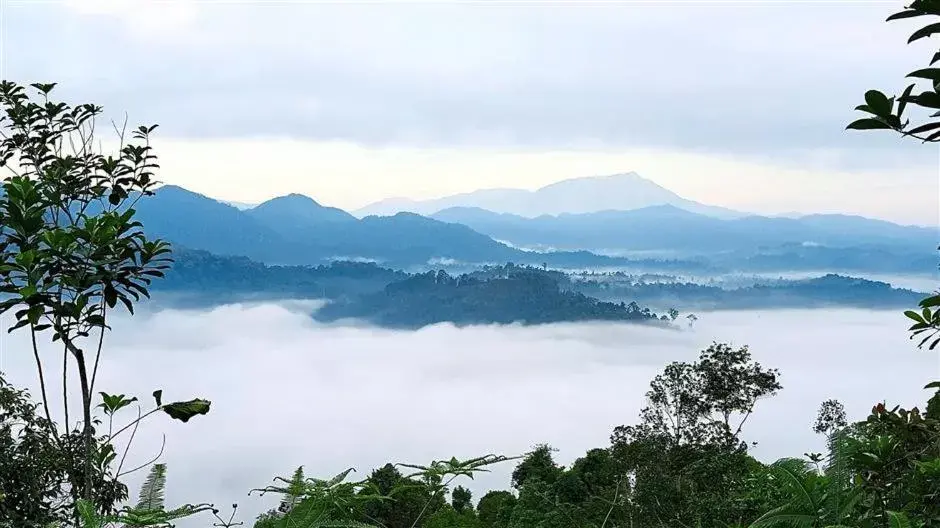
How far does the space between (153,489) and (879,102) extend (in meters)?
1.71

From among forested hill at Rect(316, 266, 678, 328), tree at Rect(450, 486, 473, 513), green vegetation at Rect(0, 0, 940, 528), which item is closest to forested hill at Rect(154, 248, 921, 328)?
forested hill at Rect(316, 266, 678, 328)

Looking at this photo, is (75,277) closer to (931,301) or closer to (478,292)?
(931,301)

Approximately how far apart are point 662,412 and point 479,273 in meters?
136

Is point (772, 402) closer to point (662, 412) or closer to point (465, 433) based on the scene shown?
point (465, 433)

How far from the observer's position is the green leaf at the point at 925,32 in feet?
4.48

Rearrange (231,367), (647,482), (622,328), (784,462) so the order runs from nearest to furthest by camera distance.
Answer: (784,462) → (647,482) → (622,328) → (231,367)

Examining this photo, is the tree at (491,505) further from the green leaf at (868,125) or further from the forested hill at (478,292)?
the forested hill at (478,292)

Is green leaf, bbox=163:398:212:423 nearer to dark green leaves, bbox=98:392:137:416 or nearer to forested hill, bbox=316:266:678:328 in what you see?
dark green leaves, bbox=98:392:137:416

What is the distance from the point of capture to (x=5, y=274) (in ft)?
8.27

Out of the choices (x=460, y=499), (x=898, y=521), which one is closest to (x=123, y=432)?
(x=898, y=521)

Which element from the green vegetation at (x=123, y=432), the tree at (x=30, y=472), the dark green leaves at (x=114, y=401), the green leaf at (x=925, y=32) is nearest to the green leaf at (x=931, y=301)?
the green vegetation at (x=123, y=432)

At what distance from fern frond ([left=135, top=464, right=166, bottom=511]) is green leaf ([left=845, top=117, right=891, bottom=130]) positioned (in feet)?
5.26

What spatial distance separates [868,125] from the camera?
147 cm

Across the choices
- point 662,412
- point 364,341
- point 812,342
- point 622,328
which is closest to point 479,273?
point 364,341
